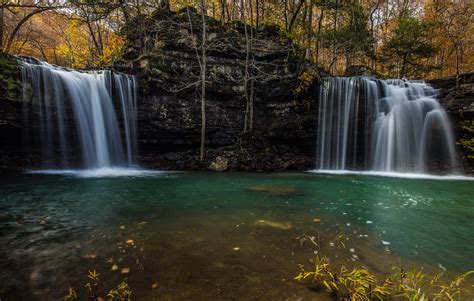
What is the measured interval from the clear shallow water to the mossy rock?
12.7ft

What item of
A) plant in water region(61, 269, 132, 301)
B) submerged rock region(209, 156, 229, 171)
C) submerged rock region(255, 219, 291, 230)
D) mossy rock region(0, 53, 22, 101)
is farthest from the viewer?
submerged rock region(209, 156, 229, 171)

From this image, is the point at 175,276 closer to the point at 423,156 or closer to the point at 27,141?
the point at 27,141

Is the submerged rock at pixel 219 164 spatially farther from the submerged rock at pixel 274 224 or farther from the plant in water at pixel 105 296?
the plant in water at pixel 105 296

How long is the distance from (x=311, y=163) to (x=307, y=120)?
7.67ft

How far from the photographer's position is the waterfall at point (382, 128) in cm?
1354

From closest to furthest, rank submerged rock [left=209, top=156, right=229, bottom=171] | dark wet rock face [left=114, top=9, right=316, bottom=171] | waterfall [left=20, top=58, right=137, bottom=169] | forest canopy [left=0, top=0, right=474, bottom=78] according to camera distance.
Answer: waterfall [left=20, top=58, right=137, bottom=169]
submerged rock [left=209, top=156, right=229, bottom=171]
dark wet rock face [left=114, top=9, right=316, bottom=171]
forest canopy [left=0, top=0, right=474, bottom=78]

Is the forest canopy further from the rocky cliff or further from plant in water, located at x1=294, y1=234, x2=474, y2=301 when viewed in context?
plant in water, located at x1=294, y1=234, x2=474, y2=301

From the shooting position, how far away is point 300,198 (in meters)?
7.14

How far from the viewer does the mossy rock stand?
9859 millimetres

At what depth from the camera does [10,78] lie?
32.8 feet

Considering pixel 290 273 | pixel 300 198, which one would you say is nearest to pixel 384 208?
pixel 300 198

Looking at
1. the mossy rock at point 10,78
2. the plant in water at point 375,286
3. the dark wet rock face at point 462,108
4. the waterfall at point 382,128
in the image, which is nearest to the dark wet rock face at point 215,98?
the waterfall at point 382,128

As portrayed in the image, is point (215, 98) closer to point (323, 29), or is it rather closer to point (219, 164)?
point (219, 164)

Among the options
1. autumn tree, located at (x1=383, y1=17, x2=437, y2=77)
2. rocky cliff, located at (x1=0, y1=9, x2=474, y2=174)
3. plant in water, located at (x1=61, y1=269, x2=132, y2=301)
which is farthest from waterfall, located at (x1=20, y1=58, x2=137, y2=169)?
autumn tree, located at (x1=383, y1=17, x2=437, y2=77)
